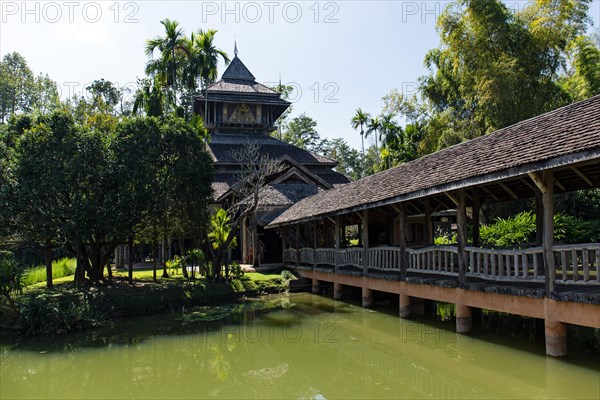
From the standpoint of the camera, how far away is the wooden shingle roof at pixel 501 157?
23.2ft

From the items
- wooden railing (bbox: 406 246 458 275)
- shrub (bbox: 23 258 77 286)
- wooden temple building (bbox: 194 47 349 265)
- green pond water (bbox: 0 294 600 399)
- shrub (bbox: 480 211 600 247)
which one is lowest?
green pond water (bbox: 0 294 600 399)

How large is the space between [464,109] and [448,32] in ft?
20.8

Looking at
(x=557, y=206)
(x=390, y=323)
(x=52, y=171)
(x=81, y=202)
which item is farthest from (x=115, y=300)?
(x=557, y=206)

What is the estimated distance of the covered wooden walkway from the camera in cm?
729

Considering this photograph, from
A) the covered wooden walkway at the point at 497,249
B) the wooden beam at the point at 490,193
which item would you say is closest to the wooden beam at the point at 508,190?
the covered wooden walkway at the point at 497,249

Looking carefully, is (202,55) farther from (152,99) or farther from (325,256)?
(325,256)

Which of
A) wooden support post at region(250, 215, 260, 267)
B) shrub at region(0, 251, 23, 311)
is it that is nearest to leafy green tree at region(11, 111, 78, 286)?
shrub at region(0, 251, 23, 311)

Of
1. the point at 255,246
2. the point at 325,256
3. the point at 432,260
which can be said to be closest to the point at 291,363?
the point at 432,260

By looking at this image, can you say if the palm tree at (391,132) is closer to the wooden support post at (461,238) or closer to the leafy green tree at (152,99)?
the leafy green tree at (152,99)

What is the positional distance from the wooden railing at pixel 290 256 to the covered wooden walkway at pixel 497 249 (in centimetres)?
319

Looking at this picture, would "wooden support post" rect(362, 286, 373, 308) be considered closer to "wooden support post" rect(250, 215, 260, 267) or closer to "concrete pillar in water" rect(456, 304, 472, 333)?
"concrete pillar in water" rect(456, 304, 472, 333)

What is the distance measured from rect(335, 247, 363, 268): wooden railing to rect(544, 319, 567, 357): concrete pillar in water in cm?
677

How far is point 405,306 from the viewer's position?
39.5ft

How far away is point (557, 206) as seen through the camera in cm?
1969
